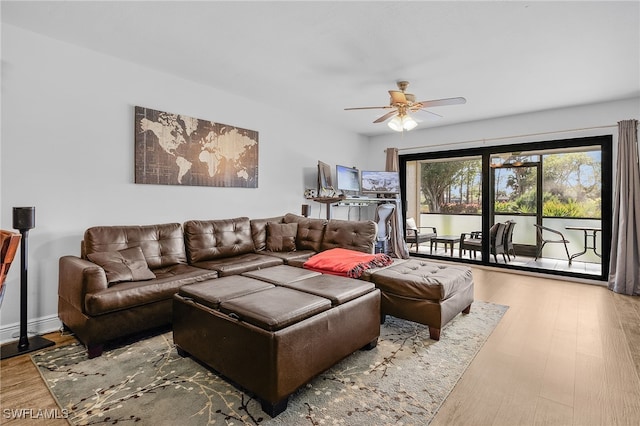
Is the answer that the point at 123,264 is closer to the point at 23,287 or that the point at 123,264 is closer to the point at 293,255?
the point at 23,287

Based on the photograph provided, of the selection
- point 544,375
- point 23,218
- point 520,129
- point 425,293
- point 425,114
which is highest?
point 520,129

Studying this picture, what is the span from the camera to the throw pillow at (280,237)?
4.04 m

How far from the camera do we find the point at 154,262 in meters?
2.98

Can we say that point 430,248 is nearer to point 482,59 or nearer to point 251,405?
point 482,59

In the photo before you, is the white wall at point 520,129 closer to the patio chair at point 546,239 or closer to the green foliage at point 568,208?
the green foliage at point 568,208

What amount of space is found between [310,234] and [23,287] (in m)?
2.78

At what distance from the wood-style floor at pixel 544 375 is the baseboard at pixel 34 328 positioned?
0.12 metres

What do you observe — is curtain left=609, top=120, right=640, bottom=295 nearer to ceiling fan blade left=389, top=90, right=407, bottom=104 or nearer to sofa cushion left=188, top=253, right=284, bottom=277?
ceiling fan blade left=389, top=90, right=407, bottom=104

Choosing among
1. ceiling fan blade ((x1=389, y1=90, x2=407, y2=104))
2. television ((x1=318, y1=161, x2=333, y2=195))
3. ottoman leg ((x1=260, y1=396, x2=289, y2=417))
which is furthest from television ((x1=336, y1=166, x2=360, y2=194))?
ottoman leg ((x1=260, y1=396, x2=289, y2=417))

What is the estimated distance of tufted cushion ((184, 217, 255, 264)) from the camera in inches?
132

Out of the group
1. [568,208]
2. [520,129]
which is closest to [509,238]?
[568,208]

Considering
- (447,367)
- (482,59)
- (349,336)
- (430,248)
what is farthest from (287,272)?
(430,248)

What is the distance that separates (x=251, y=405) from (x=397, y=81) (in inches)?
132

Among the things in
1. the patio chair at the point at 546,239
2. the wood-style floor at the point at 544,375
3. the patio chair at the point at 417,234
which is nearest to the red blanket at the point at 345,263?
the wood-style floor at the point at 544,375
